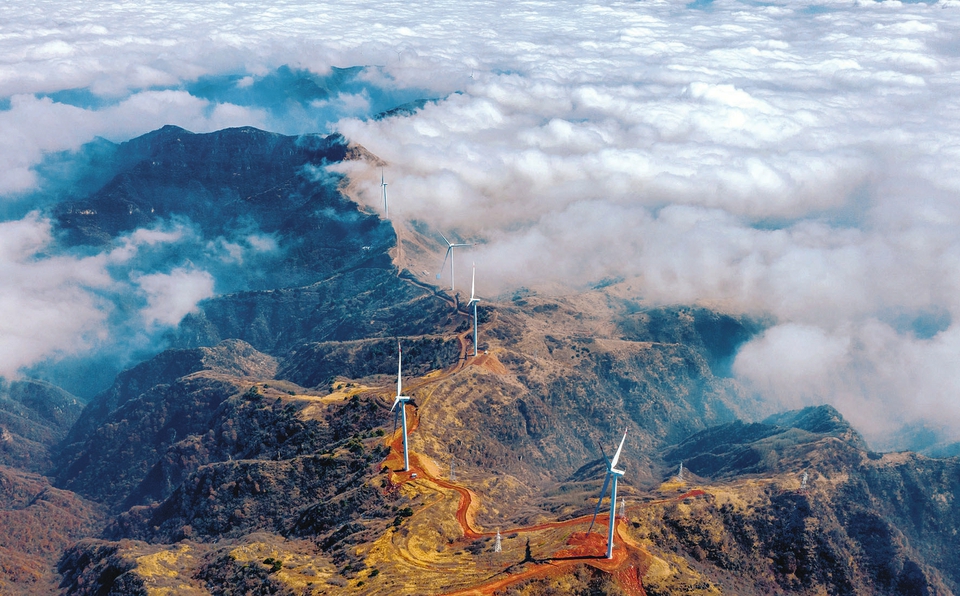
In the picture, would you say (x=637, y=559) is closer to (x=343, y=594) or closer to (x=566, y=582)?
(x=566, y=582)

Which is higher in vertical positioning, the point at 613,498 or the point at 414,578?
the point at 613,498

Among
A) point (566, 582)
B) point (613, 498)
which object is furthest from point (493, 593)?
point (613, 498)

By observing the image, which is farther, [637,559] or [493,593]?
[637,559]

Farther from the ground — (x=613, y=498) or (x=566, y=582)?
(x=613, y=498)

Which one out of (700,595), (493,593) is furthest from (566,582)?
(700,595)

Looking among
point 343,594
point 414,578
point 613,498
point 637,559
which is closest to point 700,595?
point 637,559

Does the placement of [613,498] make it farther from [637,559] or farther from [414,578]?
[414,578]

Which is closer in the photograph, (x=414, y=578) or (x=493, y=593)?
(x=493, y=593)
